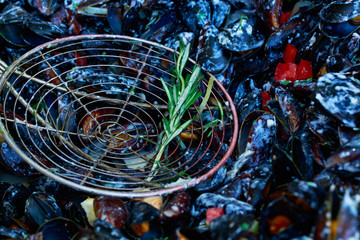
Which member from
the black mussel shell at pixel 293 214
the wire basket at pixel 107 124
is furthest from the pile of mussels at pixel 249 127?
the wire basket at pixel 107 124

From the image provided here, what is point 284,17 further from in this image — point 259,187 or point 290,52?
point 259,187

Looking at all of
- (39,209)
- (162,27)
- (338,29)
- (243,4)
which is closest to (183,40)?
(162,27)

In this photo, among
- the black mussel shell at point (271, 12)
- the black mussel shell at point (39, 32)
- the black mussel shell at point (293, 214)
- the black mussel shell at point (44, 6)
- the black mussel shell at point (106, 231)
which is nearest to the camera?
the black mussel shell at point (293, 214)

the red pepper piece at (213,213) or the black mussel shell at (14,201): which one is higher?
the red pepper piece at (213,213)

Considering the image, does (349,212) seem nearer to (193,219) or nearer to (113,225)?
(193,219)

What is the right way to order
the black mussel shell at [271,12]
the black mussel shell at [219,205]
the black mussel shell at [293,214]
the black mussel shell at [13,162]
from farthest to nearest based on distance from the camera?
1. the black mussel shell at [271,12]
2. the black mussel shell at [13,162]
3. the black mussel shell at [219,205]
4. the black mussel shell at [293,214]

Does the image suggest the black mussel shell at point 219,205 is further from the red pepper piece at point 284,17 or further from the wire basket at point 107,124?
the red pepper piece at point 284,17

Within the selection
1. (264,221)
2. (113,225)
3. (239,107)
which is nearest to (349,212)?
(264,221)

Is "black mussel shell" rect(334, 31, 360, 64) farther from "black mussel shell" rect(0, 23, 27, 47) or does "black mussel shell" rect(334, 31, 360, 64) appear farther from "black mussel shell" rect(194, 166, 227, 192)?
"black mussel shell" rect(0, 23, 27, 47)
